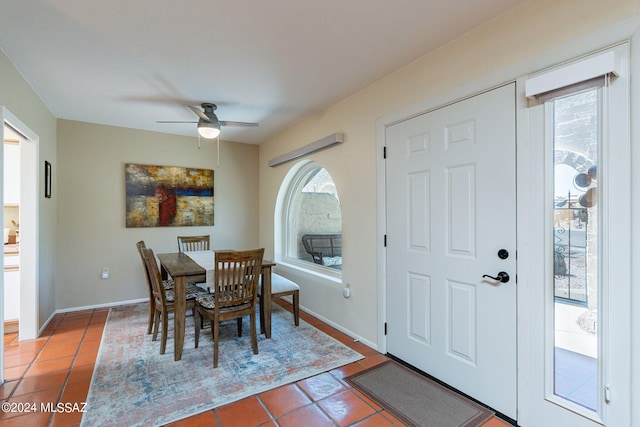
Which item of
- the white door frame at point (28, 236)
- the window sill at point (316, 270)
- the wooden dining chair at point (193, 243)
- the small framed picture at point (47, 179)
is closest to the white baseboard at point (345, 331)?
the window sill at point (316, 270)

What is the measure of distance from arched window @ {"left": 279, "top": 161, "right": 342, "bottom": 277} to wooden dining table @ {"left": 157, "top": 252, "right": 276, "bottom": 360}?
912 millimetres

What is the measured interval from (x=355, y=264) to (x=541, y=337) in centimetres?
166

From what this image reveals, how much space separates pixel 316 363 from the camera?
2.55 m

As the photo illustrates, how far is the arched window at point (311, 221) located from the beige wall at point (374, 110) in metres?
0.21

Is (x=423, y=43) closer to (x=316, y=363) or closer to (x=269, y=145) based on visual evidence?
(x=316, y=363)

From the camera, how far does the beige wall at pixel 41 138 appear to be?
94.0 inches

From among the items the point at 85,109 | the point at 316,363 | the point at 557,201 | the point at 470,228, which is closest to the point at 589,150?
the point at 557,201

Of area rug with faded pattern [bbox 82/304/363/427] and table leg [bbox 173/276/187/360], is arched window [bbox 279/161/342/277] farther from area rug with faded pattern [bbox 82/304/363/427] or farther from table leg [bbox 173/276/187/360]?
table leg [bbox 173/276/187/360]

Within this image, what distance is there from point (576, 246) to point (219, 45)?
2.55 meters

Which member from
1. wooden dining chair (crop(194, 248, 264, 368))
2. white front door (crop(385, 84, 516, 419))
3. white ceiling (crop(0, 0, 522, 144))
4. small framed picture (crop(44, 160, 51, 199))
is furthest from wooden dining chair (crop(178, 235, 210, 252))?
white front door (crop(385, 84, 516, 419))

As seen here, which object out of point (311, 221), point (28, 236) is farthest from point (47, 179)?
point (311, 221)

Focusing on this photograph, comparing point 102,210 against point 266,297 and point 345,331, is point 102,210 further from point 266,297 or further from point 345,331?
point 345,331

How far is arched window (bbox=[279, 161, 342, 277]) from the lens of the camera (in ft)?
12.2

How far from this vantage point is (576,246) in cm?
157
